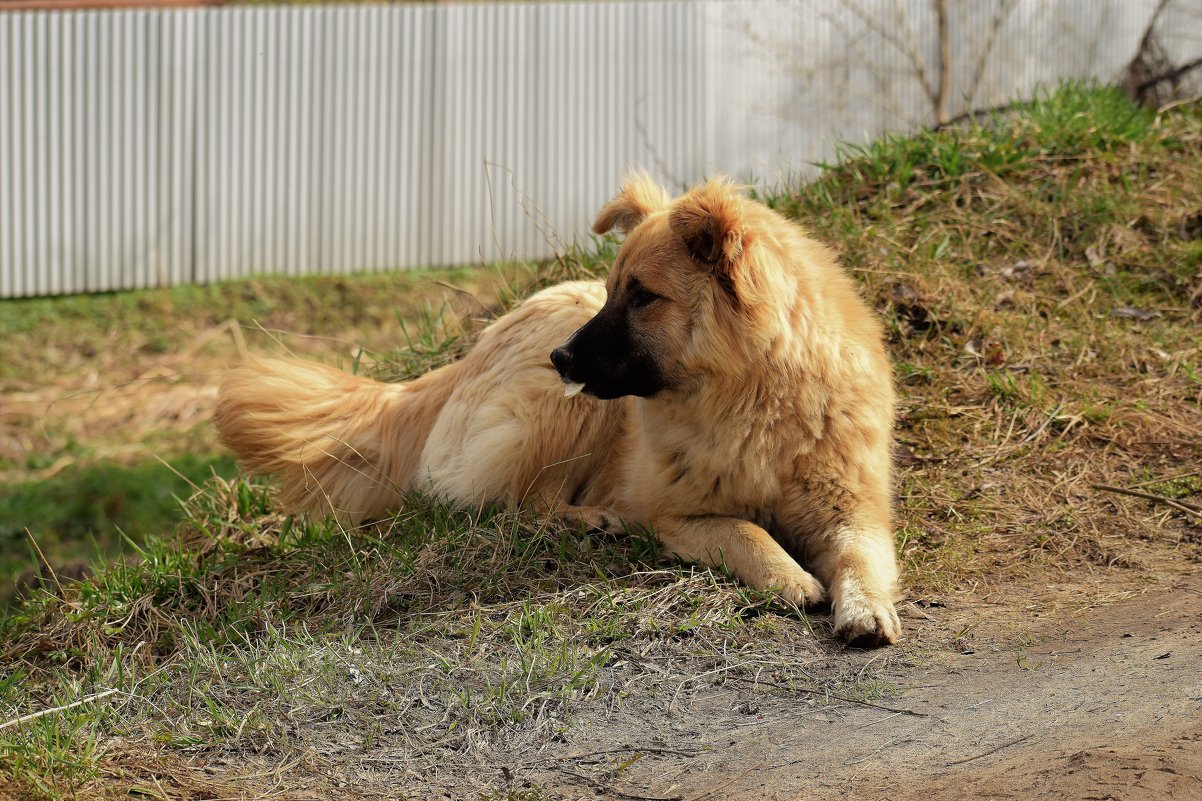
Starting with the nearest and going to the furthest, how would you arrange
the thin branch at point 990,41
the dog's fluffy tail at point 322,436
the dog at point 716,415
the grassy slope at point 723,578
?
the grassy slope at point 723,578, the dog at point 716,415, the dog's fluffy tail at point 322,436, the thin branch at point 990,41

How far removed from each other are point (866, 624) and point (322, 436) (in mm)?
2458

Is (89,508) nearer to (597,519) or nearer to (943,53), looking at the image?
(597,519)

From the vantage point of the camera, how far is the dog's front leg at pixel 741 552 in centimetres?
367

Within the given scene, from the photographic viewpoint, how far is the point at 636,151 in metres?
13.2

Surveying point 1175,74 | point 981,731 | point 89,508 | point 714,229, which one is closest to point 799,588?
point 981,731

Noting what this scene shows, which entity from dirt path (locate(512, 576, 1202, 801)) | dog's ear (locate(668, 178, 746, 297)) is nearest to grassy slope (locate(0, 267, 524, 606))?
dog's ear (locate(668, 178, 746, 297))

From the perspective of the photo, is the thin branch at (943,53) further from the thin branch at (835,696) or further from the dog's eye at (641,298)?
the thin branch at (835,696)

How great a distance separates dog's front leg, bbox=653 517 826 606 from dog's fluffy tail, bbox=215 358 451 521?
4.24 feet

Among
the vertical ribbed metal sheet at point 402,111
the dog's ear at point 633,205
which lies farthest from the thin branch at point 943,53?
the dog's ear at point 633,205

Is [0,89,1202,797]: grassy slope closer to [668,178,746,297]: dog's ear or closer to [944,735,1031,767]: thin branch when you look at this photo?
[944,735,1031,767]: thin branch

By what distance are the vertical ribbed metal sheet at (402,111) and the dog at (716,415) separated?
7592 millimetres

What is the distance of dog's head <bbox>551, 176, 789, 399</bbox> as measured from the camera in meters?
3.73

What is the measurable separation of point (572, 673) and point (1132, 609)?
1814 mm

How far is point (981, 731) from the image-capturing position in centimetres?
287
